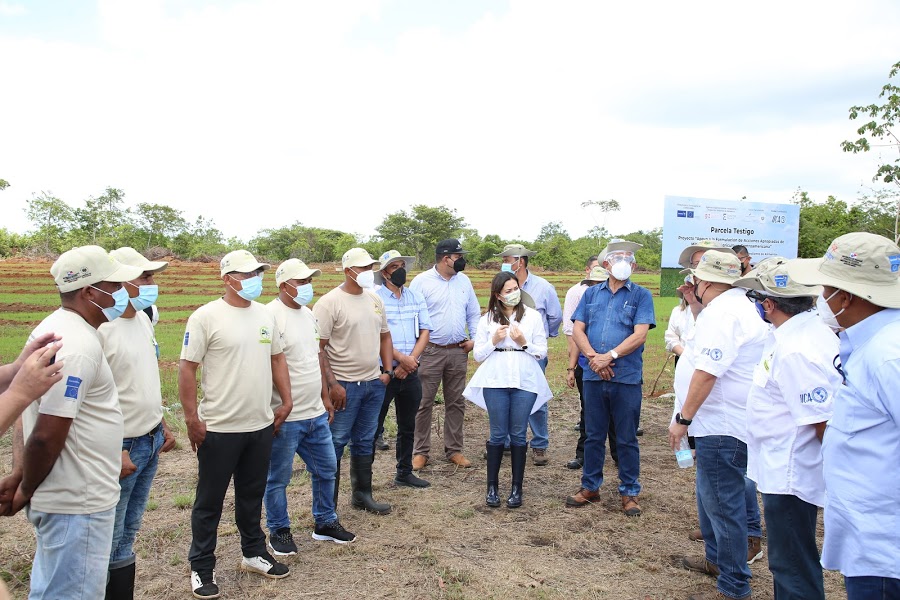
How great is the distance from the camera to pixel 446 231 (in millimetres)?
52781

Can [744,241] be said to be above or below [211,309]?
above

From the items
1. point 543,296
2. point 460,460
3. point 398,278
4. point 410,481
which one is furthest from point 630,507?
point 398,278

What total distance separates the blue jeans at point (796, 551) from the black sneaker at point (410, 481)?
3.39m

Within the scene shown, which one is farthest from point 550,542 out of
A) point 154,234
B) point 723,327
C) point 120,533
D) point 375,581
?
point 154,234

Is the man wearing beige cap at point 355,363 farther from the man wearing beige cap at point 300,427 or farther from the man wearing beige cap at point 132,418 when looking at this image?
the man wearing beige cap at point 132,418

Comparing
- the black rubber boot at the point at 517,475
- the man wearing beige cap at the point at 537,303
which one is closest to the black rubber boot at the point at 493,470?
the black rubber boot at the point at 517,475

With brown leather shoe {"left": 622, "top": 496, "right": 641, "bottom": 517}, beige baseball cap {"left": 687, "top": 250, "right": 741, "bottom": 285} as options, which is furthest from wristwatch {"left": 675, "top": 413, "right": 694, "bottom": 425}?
brown leather shoe {"left": 622, "top": 496, "right": 641, "bottom": 517}

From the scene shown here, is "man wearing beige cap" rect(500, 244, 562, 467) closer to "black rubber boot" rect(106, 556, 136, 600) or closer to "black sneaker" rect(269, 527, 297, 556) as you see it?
"black sneaker" rect(269, 527, 297, 556)

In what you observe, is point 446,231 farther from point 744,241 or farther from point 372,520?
point 372,520

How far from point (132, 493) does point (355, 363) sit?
6.38 feet

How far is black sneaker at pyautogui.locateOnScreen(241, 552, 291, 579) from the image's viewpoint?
13.4 ft

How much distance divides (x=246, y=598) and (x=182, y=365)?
4.87ft

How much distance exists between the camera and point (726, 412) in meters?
3.74

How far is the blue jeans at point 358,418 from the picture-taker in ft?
16.5
